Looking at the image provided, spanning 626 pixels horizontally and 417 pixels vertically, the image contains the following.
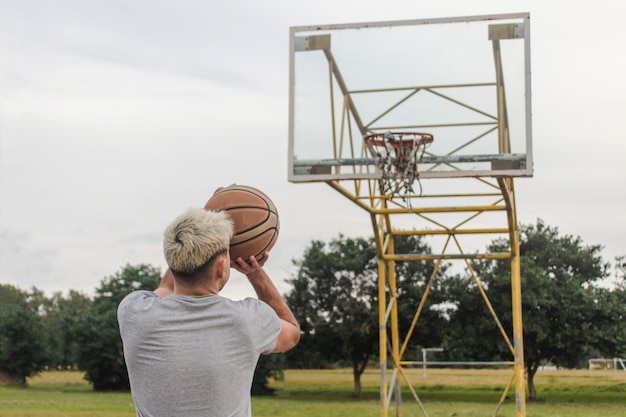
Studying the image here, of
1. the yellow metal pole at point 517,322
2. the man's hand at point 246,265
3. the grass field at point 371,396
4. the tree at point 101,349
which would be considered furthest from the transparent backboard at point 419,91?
the tree at point 101,349

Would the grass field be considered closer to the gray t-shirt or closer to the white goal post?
the white goal post

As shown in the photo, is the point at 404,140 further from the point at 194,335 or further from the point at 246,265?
the point at 194,335

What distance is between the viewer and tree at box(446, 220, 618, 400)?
29.7m

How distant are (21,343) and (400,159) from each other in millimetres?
32854

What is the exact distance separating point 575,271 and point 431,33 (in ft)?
77.7

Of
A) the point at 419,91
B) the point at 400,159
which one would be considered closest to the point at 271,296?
the point at 400,159

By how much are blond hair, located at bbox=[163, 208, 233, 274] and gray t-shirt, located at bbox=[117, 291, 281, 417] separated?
0.13 meters

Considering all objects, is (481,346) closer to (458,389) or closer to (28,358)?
(458,389)

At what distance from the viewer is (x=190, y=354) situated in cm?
245

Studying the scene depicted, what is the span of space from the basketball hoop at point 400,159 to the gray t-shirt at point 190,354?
7236 millimetres

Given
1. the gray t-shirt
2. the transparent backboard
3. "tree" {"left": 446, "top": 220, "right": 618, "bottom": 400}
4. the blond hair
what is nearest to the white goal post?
"tree" {"left": 446, "top": 220, "right": 618, "bottom": 400}

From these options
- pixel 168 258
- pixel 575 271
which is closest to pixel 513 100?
pixel 168 258

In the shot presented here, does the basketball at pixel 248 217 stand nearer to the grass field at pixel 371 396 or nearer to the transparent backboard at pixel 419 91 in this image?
the transparent backboard at pixel 419 91

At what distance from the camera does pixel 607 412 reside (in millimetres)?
27953
